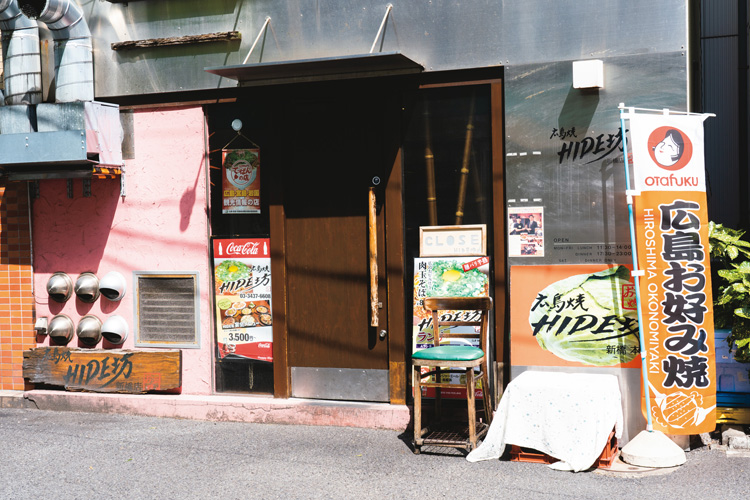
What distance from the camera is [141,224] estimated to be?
7582 millimetres

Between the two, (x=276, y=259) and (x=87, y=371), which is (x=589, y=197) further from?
(x=87, y=371)

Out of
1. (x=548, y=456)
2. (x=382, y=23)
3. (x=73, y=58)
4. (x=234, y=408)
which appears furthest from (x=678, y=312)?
(x=73, y=58)

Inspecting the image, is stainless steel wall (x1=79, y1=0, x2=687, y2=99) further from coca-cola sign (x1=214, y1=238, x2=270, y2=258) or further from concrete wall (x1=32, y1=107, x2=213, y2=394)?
coca-cola sign (x1=214, y1=238, x2=270, y2=258)

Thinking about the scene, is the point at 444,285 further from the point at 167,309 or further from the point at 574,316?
the point at 167,309

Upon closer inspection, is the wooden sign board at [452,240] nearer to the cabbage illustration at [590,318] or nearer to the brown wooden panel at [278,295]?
the cabbage illustration at [590,318]

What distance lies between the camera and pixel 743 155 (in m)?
8.77

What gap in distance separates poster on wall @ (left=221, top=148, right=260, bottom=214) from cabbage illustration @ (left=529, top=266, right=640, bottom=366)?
2.95 meters

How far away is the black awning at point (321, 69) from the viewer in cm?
624

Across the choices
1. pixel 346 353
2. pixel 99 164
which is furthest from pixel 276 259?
pixel 99 164

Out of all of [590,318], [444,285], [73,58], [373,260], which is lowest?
[590,318]

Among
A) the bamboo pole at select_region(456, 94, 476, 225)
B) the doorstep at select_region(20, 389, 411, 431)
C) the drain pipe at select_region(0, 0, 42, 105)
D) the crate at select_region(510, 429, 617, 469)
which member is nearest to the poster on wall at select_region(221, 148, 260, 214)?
the doorstep at select_region(20, 389, 411, 431)

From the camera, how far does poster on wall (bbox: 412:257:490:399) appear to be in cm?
654

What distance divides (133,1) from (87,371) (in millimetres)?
3858

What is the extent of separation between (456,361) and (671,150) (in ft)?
7.67
